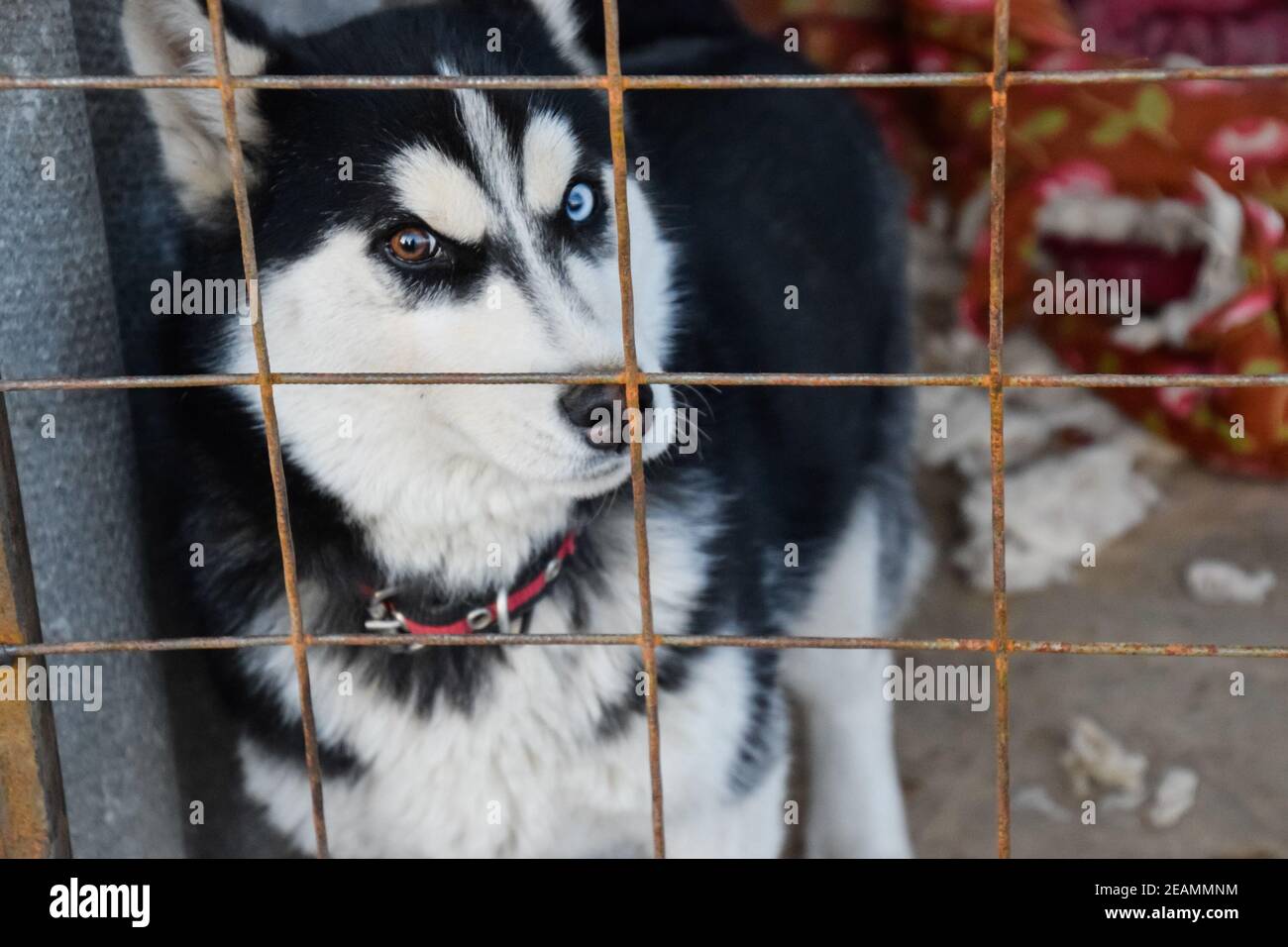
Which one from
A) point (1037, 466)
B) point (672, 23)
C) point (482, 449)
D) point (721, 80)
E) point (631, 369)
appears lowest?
point (1037, 466)

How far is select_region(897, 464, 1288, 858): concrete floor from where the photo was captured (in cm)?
277

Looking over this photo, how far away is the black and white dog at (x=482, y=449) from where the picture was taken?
72.6 inches

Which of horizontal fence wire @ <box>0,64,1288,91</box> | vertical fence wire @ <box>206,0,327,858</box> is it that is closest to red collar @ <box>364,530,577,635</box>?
vertical fence wire @ <box>206,0,327,858</box>

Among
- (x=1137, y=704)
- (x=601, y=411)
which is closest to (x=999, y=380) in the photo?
(x=601, y=411)

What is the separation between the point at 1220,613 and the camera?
3.37 meters

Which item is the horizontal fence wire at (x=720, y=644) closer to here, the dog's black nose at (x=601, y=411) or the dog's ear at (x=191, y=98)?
the dog's black nose at (x=601, y=411)

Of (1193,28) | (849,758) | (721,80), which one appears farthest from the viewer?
(1193,28)

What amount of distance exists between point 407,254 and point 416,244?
0.02m

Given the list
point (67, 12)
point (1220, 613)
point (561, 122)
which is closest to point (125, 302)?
point (67, 12)

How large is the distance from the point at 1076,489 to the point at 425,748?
2.33m

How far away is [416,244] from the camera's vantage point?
1.84 meters

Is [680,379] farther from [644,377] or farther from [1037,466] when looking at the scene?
[1037,466]
